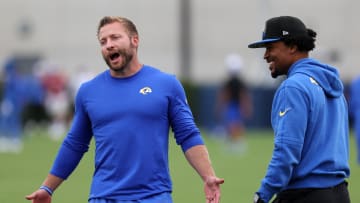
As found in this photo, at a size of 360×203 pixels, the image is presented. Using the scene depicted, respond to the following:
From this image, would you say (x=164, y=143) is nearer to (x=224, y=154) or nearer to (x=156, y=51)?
(x=224, y=154)

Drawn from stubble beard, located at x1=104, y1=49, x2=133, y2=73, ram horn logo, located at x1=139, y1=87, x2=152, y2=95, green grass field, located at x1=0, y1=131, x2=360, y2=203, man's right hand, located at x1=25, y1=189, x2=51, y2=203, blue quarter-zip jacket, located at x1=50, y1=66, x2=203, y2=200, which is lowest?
green grass field, located at x1=0, y1=131, x2=360, y2=203

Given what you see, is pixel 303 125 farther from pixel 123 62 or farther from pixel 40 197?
pixel 40 197

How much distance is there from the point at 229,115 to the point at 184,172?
24.5ft

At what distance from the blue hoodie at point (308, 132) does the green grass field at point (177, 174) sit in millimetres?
7398

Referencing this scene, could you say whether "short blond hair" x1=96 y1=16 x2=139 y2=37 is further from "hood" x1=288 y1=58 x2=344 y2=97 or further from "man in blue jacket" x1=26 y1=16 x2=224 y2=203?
"hood" x1=288 y1=58 x2=344 y2=97

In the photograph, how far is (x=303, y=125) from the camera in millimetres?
6770

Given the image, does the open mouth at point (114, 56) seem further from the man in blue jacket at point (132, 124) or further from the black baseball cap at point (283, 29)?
the black baseball cap at point (283, 29)

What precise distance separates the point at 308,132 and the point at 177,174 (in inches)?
493

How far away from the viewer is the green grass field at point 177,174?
15394 mm

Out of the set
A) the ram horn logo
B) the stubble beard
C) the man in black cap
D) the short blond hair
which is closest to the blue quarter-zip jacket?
the ram horn logo

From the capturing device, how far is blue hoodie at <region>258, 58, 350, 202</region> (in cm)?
677

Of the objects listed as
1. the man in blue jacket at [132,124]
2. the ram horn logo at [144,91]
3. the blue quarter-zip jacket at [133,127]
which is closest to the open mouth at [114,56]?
the man in blue jacket at [132,124]

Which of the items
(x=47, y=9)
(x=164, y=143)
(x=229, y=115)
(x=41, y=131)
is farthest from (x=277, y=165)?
(x=47, y=9)

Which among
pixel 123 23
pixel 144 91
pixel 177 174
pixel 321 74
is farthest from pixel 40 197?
pixel 177 174
